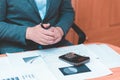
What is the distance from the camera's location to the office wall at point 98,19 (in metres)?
2.45

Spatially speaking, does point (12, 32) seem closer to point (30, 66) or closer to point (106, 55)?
point (30, 66)

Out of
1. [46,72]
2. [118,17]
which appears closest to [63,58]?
[46,72]

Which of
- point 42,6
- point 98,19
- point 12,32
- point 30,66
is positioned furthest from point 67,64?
Answer: point 98,19

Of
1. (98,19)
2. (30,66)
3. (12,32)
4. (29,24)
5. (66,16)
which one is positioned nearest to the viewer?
(30,66)

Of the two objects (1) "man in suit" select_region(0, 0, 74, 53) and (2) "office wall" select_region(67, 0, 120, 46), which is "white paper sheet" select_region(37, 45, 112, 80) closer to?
(1) "man in suit" select_region(0, 0, 74, 53)

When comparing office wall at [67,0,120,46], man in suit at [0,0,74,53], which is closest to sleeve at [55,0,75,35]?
man in suit at [0,0,74,53]

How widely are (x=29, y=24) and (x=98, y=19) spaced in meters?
1.14

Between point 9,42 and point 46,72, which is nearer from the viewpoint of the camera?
point 46,72

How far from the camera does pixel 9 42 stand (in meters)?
1.51

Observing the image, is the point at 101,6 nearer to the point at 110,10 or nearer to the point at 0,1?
the point at 110,10

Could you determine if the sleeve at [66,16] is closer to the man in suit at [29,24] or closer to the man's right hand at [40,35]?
the man in suit at [29,24]

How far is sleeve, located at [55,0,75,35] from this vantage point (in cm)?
162

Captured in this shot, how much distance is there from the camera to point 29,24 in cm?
155

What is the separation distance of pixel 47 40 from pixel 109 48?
12.2 inches
